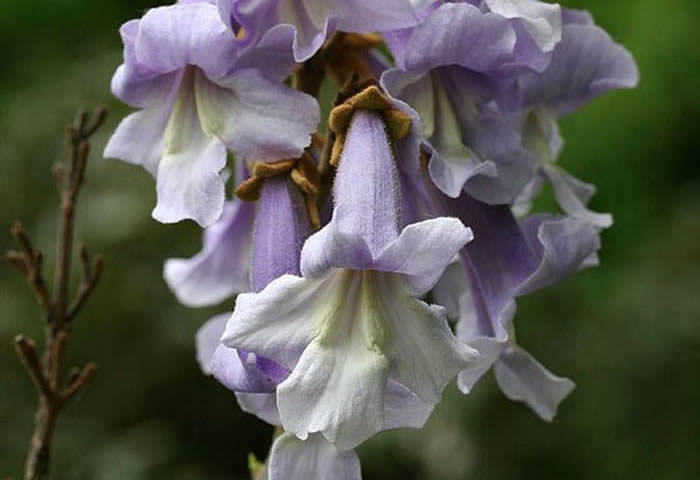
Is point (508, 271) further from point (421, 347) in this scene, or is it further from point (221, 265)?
point (221, 265)

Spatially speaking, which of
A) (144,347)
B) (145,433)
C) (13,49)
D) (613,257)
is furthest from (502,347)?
(13,49)

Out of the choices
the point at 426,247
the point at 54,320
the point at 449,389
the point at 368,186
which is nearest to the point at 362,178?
the point at 368,186

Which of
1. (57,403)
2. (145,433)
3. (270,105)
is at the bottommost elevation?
(145,433)

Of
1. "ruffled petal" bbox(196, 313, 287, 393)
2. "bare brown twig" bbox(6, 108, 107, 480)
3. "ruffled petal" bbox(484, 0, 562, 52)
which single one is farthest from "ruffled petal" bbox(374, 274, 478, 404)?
"bare brown twig" bbox(6, 108, 107, 480)

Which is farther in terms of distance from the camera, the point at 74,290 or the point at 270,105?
the point at 74,290

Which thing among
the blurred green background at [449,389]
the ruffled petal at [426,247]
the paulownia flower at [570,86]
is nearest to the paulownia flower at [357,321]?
the ruffled petal at [426,247]

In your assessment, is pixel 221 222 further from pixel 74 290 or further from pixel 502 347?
pixel 74 290

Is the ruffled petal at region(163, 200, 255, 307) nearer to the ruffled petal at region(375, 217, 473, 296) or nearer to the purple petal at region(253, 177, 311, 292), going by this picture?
the purple petal at region(253, 177, 311, 292)
